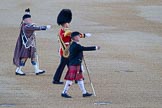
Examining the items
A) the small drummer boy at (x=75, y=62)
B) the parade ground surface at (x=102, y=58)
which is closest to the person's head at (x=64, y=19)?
the parade ground surface at (x=102, y=58)

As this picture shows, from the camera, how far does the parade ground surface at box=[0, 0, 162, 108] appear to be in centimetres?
1368

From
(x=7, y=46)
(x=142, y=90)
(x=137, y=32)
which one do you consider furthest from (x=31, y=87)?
(x=137, y=32)

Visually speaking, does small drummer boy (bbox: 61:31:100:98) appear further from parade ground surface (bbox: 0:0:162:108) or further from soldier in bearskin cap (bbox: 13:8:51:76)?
soldier in bearskin cap (bbox: 13:8:51:76)

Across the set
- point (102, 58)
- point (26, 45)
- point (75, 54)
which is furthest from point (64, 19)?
point (102, 58)

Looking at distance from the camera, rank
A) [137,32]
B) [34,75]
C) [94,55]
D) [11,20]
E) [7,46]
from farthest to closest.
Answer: [11,20] < [137,32] < [7,46] < [94,55] < [34,75]

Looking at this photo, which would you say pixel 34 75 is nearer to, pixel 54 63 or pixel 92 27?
pixel 54 63

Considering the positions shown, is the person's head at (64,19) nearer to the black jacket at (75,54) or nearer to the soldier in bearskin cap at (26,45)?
the soldier in bearskin cap at (26,45)

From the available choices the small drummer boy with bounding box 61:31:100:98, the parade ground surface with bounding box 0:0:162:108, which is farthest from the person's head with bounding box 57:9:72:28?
the small drummer boy with bounding box 61:31:100:98

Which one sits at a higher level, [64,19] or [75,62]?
[64,19]

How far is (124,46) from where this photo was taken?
2416 centimetres

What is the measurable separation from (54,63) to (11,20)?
15396 millimetres

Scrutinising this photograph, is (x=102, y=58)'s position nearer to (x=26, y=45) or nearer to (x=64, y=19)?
(x=26, y=45)

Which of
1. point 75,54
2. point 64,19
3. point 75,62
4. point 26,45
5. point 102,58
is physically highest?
point 64,19

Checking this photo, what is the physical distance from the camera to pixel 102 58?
67.9 ft
